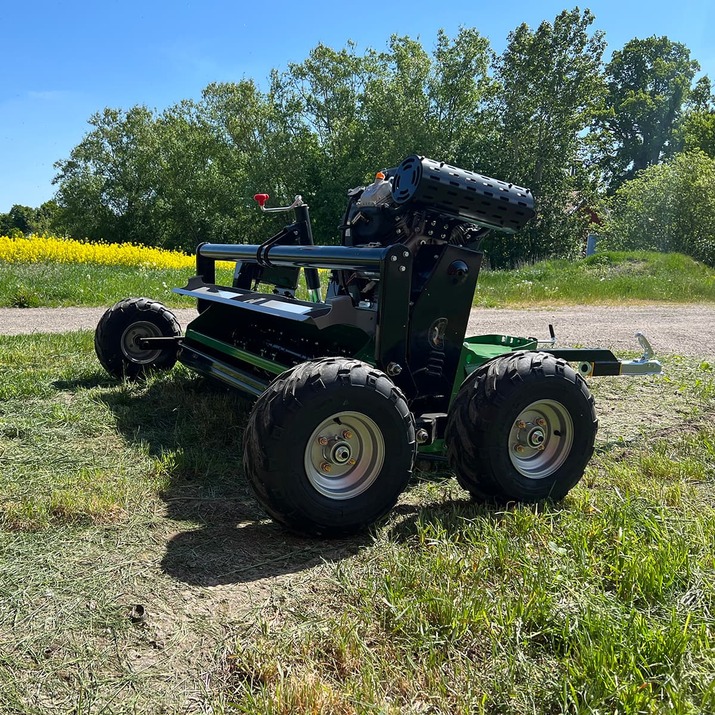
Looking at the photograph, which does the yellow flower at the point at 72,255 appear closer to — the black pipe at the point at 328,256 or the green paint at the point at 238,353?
the green paint at the point at 238,353

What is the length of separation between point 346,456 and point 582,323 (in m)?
9.66

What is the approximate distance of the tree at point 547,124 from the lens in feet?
101

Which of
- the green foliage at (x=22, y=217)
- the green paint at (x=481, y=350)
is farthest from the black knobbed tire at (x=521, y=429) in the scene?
the green foliage at (x=22, y=217)

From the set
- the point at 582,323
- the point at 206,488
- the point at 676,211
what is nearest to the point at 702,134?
the point at 676,211

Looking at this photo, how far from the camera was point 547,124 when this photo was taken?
31938 mm

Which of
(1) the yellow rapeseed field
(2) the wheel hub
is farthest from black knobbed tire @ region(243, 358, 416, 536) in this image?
(1) the yellow rapeseed field

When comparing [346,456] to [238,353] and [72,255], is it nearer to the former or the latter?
[238,353]

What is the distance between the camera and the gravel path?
9234 millimetres

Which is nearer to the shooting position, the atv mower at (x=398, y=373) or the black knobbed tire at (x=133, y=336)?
the atv mower at (x=398, y=373)

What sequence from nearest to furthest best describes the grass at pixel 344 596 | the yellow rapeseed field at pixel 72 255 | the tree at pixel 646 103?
the grass at pixel 344 596, the yellow rapeseed field at pixel 72 255, the tree at pixel 646 103

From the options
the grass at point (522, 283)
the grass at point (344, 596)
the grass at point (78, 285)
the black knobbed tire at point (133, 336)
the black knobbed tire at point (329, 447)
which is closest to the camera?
the grass at point (344, 596)

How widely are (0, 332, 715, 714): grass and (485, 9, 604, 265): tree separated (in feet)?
95.2

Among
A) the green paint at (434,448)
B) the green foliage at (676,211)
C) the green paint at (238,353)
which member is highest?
the green foliage at (676,211)

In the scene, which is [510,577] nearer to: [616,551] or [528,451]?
[616,551]
